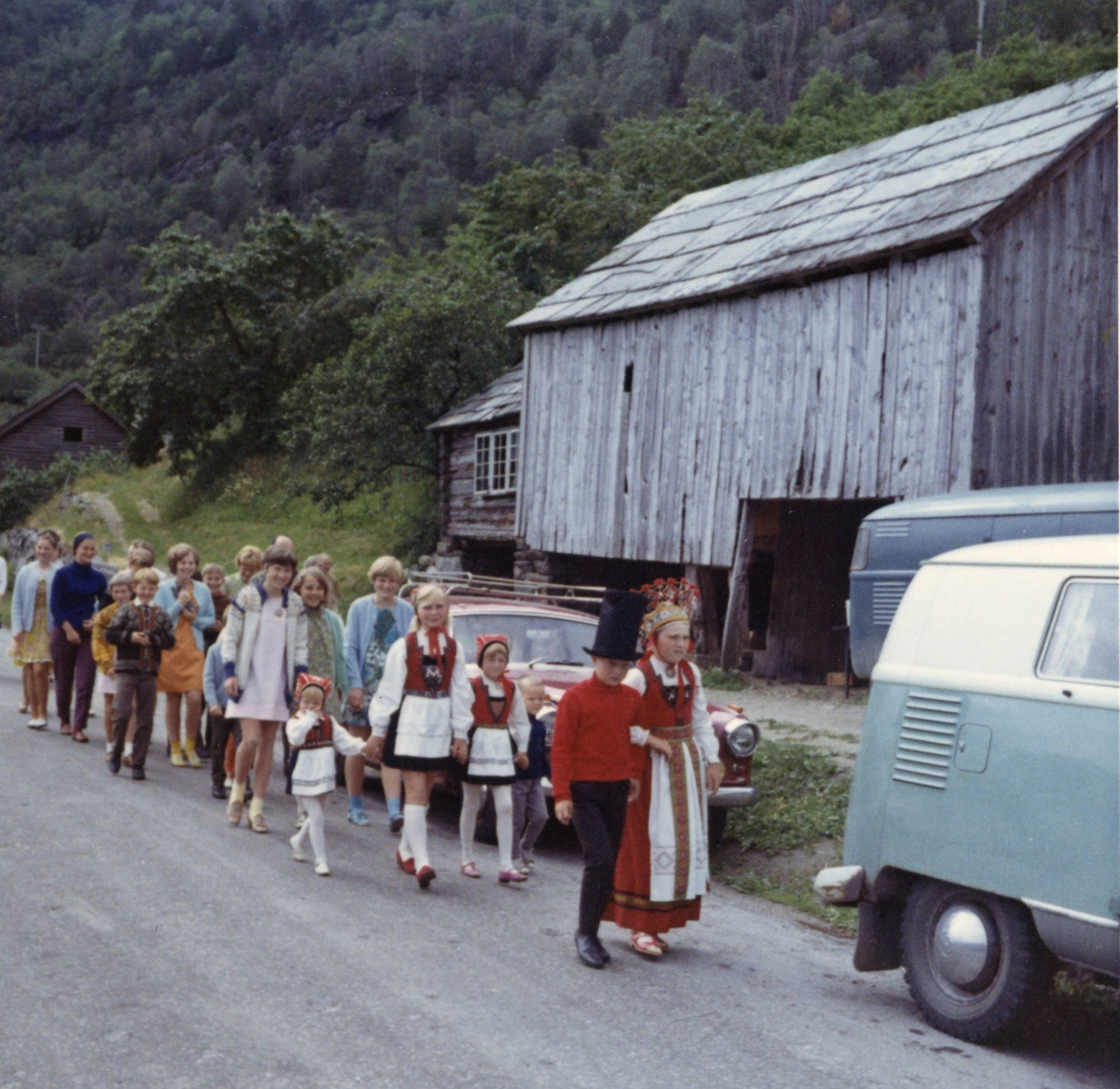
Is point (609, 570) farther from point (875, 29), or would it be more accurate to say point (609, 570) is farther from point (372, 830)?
point (875, 29)

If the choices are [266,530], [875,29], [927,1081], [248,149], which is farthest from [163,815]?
[248,149]

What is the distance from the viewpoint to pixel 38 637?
12.6 metres

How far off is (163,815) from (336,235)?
35112 millimetres

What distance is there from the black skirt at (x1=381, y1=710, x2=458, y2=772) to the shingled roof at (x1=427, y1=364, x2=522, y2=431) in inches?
696

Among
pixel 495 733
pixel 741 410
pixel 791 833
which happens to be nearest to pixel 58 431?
pixel 741 410

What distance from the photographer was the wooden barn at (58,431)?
57.5m

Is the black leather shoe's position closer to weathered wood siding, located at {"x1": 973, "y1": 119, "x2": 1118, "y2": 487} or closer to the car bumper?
the car bumper

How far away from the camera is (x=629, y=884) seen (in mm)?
6391

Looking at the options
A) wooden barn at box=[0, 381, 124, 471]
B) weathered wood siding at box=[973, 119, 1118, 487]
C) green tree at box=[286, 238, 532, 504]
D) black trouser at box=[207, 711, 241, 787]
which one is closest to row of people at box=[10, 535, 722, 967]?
black trouser at box=[207, 711, 241, 787]

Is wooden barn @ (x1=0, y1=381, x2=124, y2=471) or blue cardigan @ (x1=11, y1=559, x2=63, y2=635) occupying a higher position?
wooden barn @ (x1=0, y1=381, x2=124, y2=471)

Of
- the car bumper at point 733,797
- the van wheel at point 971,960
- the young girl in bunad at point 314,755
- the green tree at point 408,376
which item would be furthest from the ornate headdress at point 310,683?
the green tree at point 408,376

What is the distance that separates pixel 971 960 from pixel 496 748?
127 inches

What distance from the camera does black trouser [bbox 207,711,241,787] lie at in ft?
31.3

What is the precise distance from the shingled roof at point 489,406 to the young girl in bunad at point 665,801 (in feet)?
61.2
